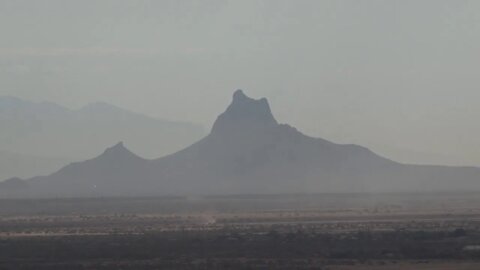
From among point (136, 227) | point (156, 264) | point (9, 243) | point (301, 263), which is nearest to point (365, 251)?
point (301, 263)

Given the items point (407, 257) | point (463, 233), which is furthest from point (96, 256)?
point (463, 233)

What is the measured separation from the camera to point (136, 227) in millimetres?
106875

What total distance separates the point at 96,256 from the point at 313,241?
A: 16824 millimetres

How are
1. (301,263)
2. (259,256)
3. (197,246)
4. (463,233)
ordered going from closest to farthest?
(301,263) < (259,256) < (197,246) < (463,233)

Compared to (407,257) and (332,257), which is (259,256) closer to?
(332,257)

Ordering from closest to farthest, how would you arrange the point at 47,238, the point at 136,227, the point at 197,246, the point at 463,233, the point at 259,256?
the point at 259,256 < the point at 197,246 < the point at 463,233 < the point at 47,238 < the point at 136,227

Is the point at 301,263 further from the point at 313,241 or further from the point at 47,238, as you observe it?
the point at 47,238

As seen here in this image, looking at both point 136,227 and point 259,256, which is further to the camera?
point 136,227

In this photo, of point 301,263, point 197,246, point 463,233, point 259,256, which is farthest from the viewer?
point 463,233

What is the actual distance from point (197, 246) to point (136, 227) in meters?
30.1

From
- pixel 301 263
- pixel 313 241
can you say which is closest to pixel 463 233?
pixel 313 241

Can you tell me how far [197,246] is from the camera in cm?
7762

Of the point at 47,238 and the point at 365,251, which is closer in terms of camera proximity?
the point at 365,251

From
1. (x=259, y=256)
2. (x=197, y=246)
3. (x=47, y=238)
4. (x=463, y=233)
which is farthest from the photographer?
(x=47, y=238)
